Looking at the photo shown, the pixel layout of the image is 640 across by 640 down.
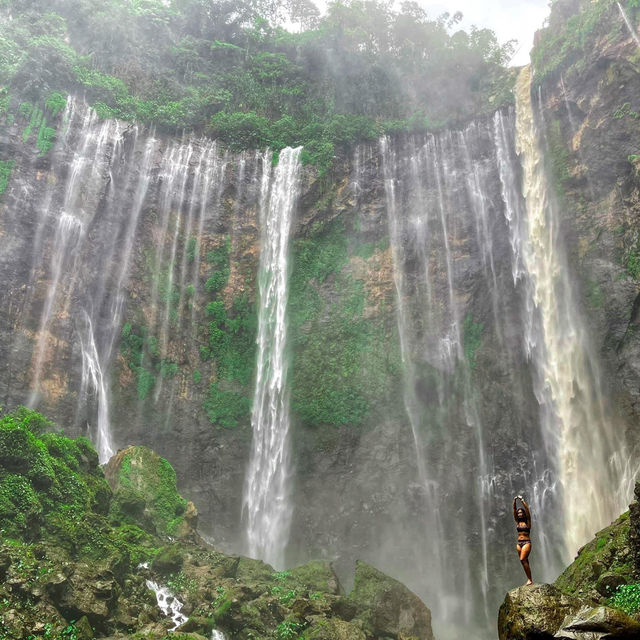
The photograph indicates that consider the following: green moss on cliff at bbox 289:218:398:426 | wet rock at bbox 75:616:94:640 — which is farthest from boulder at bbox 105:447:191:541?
green moss on cliff at bbox 289:218:398:426

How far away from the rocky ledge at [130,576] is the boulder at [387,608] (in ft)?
0.08

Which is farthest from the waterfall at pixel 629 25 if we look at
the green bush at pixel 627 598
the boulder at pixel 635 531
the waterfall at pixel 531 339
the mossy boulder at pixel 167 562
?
the mossy boulder at pixel 167 562

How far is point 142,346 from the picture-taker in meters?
18.1

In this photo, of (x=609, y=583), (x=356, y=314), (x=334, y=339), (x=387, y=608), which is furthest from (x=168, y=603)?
(x=356, y=314)

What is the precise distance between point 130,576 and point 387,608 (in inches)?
203

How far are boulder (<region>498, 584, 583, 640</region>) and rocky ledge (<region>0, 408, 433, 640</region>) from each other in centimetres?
417

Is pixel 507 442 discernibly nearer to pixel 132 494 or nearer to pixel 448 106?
pixel 132 494

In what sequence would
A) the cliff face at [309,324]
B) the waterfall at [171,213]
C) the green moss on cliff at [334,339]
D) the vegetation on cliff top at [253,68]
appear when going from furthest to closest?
the vegetation on cliff top at [253,68], the waterfall at [171,213], the green moss on cliff at [334,339], the cliff face at [309,324]

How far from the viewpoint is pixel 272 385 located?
60.5 feet

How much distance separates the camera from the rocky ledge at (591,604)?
417 centimetres

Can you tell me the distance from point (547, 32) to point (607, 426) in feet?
48.3

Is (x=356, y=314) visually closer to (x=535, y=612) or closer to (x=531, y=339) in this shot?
(x=531, y=339)

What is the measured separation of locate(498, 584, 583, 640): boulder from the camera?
4652mm

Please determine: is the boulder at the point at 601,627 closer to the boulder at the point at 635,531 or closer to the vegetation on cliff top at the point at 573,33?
the boulder at the point at 635,531
